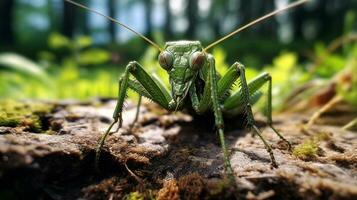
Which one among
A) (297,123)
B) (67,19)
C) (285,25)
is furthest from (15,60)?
(285,25)

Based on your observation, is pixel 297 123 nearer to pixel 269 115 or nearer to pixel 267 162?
pixel 269 115

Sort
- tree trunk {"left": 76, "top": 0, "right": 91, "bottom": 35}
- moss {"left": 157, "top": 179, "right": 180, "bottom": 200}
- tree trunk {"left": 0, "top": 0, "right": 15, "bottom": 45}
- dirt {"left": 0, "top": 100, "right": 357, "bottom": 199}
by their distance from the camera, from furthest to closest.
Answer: tree trunk {"left": 76, "top": 0, "right": 91, "bottom": 35}, tree trunk {"left": 0, "top": 0, "right": 15, "bottom": 45}, moss {"left": 157, "top": 179, "right": 180, "bottom": 200}, dirt {"left": 0, "top": 100, "right": 357, "bottom": 199}

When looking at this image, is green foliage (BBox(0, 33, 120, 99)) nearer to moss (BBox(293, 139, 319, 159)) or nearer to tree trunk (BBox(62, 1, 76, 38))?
moss (BBox(293, 139, 319, 159))

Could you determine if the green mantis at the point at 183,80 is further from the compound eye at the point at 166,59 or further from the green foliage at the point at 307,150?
the green foliage at the point at 307,150

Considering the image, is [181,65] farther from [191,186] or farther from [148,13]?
[148,13]

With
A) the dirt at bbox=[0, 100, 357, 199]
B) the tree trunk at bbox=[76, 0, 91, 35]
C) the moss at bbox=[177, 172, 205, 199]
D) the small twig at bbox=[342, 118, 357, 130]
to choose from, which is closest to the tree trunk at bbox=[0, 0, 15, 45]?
the tree trunk at bbox=[76, 0, 91, 35]

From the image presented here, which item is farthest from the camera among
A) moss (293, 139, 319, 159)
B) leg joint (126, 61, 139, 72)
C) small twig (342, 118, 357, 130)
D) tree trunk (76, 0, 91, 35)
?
tree trunk (76, 0, 91, 35)
